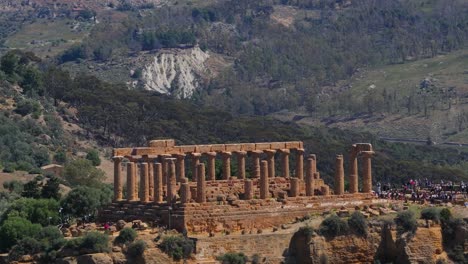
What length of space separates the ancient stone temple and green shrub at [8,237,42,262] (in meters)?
4.97

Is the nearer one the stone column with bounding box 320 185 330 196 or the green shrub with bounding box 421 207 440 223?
the green shrub with bounding box 421 207 440 223

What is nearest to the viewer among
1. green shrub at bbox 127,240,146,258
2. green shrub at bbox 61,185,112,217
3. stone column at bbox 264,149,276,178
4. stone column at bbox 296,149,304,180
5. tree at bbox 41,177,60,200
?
green shrub at bbox 127,240,146,258

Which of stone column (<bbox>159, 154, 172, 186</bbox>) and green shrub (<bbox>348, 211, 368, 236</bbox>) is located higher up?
stone column (<bbox>159, 154, 172, 186</bbox>)

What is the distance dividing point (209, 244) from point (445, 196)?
16368 mm

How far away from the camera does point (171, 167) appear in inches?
3376

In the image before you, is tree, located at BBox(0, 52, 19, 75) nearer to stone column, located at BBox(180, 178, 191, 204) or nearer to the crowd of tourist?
the crowd of tourist

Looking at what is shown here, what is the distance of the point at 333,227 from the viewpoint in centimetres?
8419

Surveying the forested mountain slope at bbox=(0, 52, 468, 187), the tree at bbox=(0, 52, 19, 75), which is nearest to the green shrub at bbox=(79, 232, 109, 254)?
the forested mountain slope at bbox=(0, 52, 468, 187)

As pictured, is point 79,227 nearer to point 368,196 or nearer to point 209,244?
point 209,244

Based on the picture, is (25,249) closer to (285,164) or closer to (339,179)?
(339,179)

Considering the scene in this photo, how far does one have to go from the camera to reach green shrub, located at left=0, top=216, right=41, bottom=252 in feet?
282

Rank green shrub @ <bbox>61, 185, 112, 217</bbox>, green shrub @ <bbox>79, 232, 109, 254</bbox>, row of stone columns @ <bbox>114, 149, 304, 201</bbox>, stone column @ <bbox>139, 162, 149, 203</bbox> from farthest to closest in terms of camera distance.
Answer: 1. green shrub @ <bbox>61, 185, 112, 217</bbox>
2. row of stone columns @ <bbox>114, 149, 304, 201</bbox>
3. stone column @ <bbox>139, 162, 149, 203</bbox>
4. green shrub @ <bbox>79, 232, 109, 254</bbox>

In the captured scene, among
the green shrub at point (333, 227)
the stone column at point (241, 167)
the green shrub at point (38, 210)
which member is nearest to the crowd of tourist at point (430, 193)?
the stone column at point (241, 167)

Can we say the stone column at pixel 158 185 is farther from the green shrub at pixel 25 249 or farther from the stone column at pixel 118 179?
the green shrub at pixel 25 249
